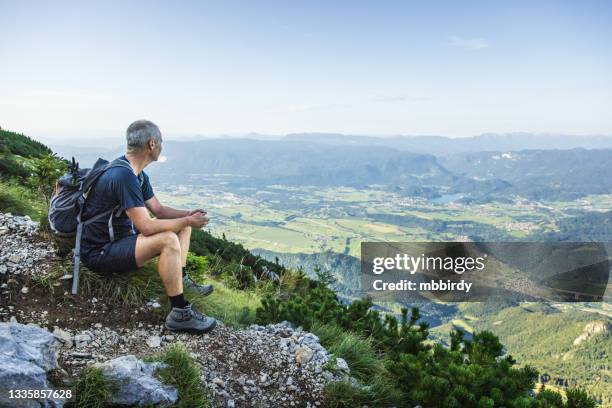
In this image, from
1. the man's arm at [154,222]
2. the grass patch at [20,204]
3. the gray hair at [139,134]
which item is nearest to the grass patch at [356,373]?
the man's arm at [154,222]

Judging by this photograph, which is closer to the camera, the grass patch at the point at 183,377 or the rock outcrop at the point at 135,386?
the rock outcrop at the point at 135,386

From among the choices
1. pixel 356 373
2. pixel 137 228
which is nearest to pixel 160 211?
pixel 137 228

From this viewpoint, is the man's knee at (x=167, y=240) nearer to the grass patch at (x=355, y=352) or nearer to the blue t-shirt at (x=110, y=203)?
the blue t-shirt at (x=110, y=203)

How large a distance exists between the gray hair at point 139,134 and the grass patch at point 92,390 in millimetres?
2294

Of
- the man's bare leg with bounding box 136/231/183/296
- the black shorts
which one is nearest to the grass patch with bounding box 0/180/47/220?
the black shorts

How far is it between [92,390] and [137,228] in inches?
69.3

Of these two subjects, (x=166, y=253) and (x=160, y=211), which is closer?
(x=166, y=253)

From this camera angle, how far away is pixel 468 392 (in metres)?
4.01

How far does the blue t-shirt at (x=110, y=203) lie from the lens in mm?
4422

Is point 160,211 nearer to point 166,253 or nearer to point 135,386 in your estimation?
point 166,253

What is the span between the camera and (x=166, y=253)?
456 centimetres

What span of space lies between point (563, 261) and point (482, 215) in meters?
80.6

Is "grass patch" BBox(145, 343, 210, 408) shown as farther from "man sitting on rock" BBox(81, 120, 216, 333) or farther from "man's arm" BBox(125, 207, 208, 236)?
"man's arm" BBox(125, 207, 208, 236)

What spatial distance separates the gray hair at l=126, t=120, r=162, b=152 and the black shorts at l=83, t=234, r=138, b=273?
3.30 feet
